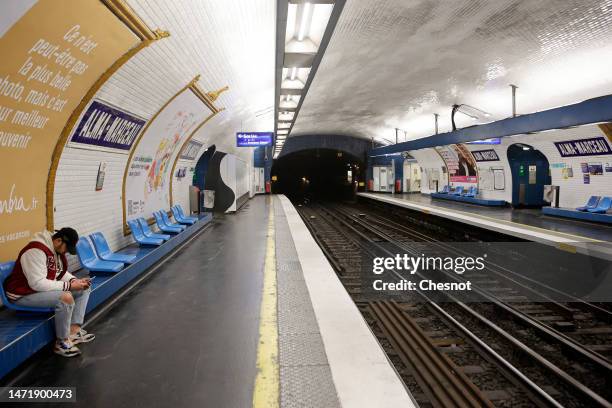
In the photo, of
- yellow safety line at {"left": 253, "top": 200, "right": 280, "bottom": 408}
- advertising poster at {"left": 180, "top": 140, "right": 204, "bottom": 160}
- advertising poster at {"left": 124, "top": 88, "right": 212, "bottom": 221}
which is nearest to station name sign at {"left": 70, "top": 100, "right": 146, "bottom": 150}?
Result: advertising poster at {"left": 124, "top": 88, "right": 212, "bottom": 221}

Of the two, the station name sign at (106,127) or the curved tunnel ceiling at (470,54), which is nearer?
the station name sign at (106,127)

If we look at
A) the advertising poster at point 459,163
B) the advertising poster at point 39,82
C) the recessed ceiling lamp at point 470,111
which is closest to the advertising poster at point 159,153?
the advertising poster at point 39,82

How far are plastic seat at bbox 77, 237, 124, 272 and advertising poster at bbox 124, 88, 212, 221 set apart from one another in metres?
1.84

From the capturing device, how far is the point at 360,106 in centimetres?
1472

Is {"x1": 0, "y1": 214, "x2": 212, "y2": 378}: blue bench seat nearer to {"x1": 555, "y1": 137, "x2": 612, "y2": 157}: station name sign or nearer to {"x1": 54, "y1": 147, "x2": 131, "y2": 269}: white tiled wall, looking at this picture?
{"x1": 54, "y1": 147, "x2": 131, "y2": 269}: white tiled wall

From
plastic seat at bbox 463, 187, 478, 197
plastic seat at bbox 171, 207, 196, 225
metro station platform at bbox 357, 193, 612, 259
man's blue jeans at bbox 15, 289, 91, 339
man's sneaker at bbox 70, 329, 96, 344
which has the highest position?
plastic seat at bbox 463, 187, 478, 197

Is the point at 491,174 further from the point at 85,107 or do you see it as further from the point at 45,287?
the point at 45,287

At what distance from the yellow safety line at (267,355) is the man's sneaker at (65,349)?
160 centimetres

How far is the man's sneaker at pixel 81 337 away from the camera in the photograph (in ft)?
11.6

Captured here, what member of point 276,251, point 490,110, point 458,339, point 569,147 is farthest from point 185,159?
point 569,147

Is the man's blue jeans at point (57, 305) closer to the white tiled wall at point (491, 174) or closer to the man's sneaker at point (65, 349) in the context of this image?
the man's sneaker at point (65, 349)

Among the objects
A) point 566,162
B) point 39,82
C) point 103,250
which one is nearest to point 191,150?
point 103,250

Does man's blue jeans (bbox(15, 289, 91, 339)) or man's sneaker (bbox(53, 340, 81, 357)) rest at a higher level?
man's blue jeans (bbox(15, 289, 91, 339))

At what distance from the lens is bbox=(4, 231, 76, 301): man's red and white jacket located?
3299 millimetres
